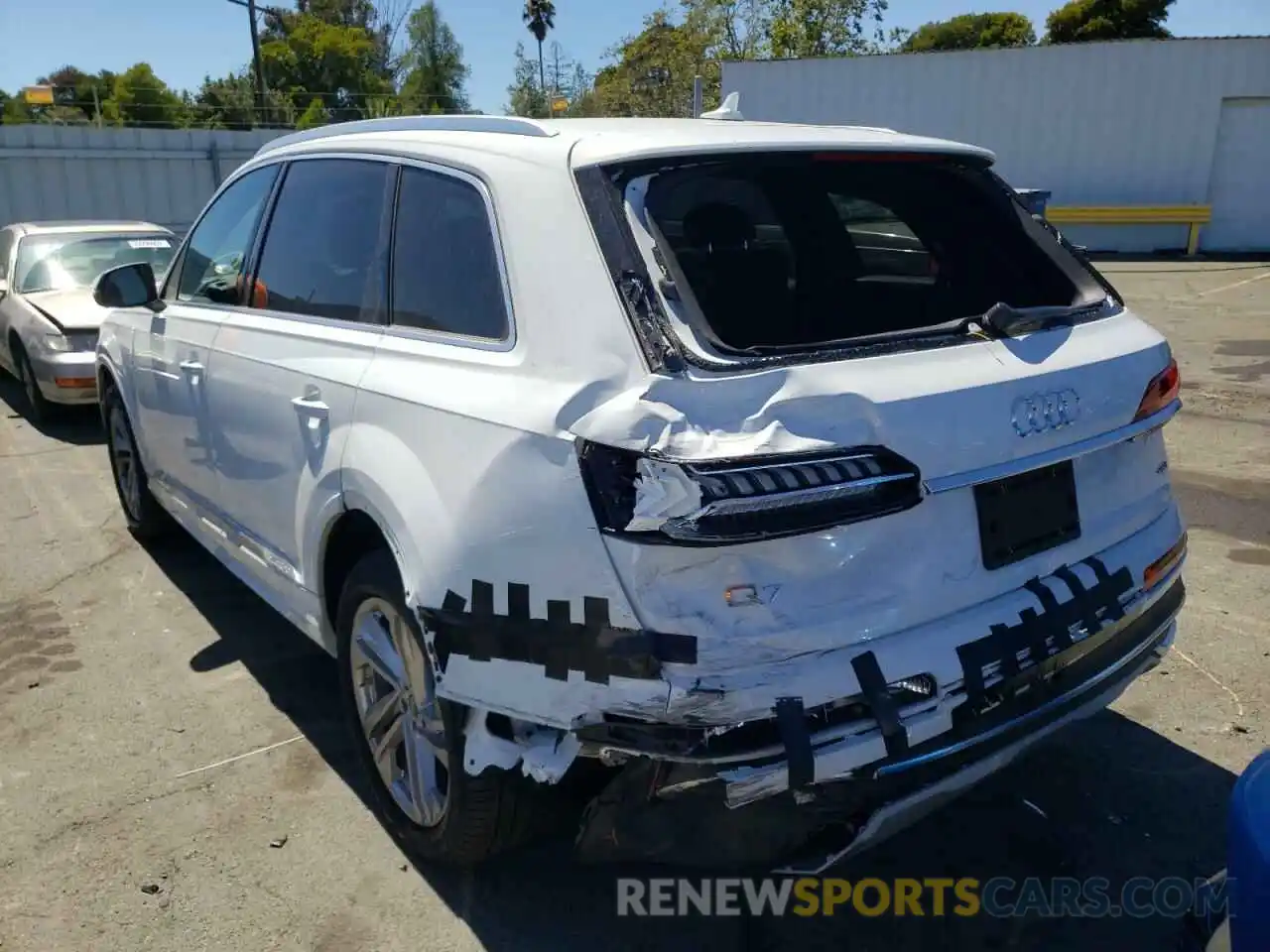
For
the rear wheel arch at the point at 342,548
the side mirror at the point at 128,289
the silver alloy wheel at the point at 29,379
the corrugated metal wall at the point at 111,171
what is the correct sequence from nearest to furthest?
the rear wheel arch at the point at 342,548, the side mirror at the point at 128,289, the silver alloy wheel at the point at 29,379, the corrugated metal wall at the point at 111,171

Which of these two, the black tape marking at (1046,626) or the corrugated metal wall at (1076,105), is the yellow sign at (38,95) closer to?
the corrugated metal wall at (1076,105)

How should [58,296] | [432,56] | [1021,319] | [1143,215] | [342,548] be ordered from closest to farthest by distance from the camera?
[1021,319] → [342,548] → [58,296] → [1143,215] → [432,56]

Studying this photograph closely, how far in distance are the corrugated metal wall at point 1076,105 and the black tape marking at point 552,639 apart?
20759mm

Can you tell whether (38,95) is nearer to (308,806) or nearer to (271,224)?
(271,224)

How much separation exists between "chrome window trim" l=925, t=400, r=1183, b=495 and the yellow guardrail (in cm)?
1959

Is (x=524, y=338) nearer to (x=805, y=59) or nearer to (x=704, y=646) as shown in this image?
(x=704, y=646)

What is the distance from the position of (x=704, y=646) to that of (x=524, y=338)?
0.80 m

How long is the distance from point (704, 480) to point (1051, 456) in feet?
3.02

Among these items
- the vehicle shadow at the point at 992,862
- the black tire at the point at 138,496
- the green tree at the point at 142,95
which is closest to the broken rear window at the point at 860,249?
the vehicle shadow at the point at 992,862

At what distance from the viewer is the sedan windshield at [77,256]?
874 centimetres

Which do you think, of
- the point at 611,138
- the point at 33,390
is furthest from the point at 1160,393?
the point at 33,390

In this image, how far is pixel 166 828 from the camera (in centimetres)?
306

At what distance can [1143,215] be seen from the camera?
20812 millimetres

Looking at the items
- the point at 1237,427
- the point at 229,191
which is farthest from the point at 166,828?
the point at 1237,427
